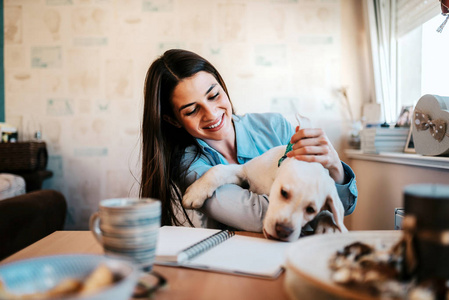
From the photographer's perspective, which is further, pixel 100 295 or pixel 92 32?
pixel 92 32

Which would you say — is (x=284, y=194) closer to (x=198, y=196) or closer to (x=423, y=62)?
(x=198, y=196)

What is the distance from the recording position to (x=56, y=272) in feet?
1.32

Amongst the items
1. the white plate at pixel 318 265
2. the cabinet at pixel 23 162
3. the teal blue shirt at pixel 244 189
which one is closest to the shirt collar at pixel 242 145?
the teal blue shirt at pixel 244 189

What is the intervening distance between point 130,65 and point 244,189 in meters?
2.11

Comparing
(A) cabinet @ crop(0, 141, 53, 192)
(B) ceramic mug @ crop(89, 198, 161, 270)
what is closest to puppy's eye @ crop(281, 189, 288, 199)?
(B) ceramic mug @ crop(89, 198, 161, 270)

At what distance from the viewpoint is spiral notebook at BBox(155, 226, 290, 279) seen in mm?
565

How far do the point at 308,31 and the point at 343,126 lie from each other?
2.63 ft

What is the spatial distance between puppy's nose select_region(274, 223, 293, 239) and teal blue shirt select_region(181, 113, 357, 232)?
0.39 feet

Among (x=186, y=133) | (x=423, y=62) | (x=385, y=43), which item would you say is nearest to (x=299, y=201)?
(x=186, y=133)

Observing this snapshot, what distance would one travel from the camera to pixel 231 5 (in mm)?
2625

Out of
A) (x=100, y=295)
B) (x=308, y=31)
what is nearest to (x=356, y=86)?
(x=308, y=31)

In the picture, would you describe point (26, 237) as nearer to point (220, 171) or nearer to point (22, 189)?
point (22, 189)

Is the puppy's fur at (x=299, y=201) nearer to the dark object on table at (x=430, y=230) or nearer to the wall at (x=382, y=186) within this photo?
the dark object on table at (x=430, y=230)

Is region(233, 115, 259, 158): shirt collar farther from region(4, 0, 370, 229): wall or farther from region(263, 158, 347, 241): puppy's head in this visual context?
region(4, 0, 370, 229): wall
